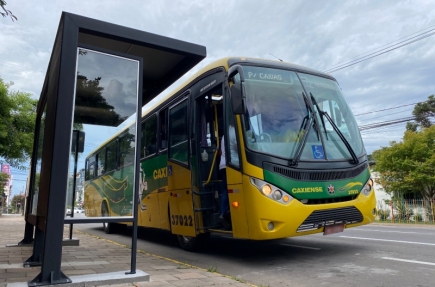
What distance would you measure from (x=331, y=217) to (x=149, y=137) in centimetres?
539

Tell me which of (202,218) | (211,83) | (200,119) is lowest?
(202,218)

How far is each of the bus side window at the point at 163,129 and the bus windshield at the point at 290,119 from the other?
3015mm

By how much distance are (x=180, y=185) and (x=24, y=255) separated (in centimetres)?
316

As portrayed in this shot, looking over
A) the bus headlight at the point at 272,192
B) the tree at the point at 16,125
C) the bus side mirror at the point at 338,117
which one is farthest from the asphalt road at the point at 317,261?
the tree at the point at 16,125

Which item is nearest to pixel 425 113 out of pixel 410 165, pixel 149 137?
pixel 410 165

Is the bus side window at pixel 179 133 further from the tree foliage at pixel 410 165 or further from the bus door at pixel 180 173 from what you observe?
the tree foliage at pixel 410 165

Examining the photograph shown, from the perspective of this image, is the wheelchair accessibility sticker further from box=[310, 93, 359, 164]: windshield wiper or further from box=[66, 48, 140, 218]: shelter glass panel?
box=[66, 48, 140, 218]: shelter glass panel

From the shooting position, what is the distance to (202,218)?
6996mm

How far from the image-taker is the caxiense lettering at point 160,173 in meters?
8.49

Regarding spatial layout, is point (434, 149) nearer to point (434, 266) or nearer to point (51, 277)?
point (434, 266)

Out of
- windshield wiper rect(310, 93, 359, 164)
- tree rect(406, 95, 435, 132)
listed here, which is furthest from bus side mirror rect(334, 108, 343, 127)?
tree rect(406, 95, 435, 132)

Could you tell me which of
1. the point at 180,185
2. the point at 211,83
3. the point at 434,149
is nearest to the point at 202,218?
the point at 180,185

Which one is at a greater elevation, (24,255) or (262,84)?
(262,84)

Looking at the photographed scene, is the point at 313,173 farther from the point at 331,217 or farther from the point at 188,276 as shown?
the point at 188,276
